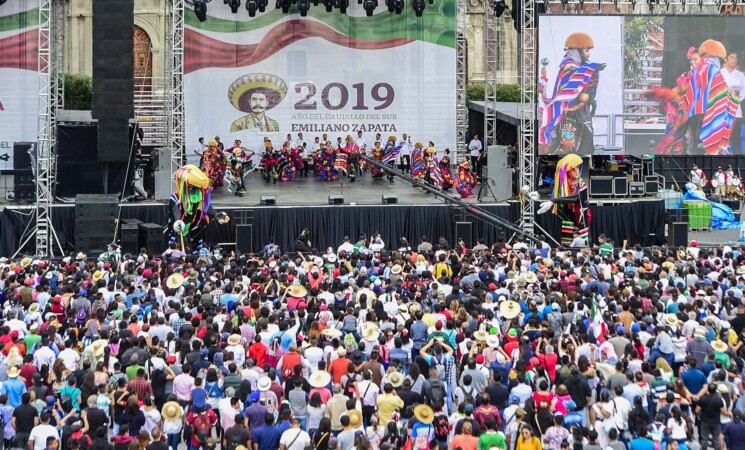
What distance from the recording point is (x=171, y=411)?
12.8 meters

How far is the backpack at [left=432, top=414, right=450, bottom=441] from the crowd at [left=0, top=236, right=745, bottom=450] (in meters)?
0.02

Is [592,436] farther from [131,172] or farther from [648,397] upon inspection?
[131,172]

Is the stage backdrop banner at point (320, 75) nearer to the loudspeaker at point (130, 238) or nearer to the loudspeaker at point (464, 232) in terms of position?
the loudspeaker at point (464, 232)

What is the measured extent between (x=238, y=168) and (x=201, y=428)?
19.3 meters

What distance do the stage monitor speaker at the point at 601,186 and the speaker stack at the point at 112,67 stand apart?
11576mm

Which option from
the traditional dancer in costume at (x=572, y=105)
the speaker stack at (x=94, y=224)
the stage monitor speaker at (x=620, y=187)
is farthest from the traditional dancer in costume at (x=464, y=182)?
the speaker stack at (x=94, y=224)

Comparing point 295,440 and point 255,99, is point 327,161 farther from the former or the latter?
point 295,440

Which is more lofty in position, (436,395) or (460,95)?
(460,95)

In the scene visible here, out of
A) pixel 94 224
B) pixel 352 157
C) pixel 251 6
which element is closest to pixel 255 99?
pixel 251 6

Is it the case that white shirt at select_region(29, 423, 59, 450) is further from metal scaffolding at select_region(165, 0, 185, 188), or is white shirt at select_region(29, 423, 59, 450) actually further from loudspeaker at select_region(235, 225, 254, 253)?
metal scaffolding at select_region(165, 0, 185, 188)

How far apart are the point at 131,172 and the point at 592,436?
2002 cm

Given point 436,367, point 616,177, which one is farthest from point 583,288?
point 616,177

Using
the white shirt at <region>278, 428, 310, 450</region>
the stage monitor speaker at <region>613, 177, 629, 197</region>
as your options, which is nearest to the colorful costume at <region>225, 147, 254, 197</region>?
the stage monitor speaker at <region>613, 177, 629, 197</region>

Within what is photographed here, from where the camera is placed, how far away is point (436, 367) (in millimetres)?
14070
